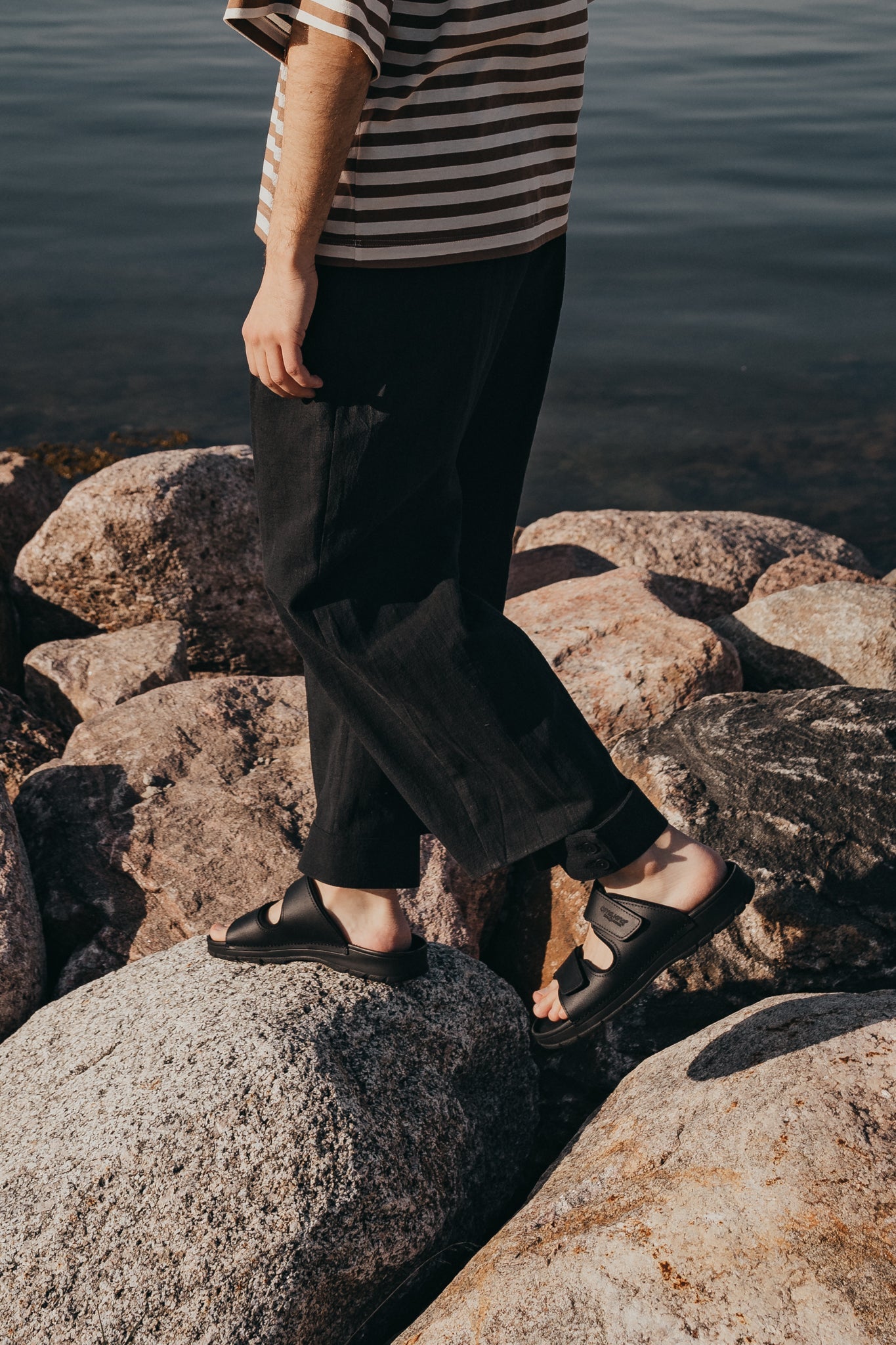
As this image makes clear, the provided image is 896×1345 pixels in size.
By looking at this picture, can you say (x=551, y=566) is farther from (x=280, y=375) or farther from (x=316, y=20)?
(x=316, y=20)

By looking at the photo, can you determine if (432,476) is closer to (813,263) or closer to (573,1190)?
(573,1190)

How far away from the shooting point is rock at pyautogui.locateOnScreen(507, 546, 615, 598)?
15.7ft

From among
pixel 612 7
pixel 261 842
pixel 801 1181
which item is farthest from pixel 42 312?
pixel 612 7

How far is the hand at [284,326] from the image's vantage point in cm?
169

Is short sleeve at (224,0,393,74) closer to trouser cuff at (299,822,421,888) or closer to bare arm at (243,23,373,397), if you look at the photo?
bare arm at (243,23,373,397)

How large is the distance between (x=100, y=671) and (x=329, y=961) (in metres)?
2.02

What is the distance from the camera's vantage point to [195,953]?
2.46 m

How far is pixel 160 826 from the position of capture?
2957mm

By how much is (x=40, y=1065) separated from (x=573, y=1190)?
1061mm

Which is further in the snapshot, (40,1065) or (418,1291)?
(40,1065)

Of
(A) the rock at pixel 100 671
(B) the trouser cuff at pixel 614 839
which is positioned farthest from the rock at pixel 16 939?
(B) the trouser cuff at pixel 614 839

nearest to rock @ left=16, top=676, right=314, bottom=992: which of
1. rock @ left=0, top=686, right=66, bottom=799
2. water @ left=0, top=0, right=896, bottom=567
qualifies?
rock @ left=0, top=686, right=66, bottom=799

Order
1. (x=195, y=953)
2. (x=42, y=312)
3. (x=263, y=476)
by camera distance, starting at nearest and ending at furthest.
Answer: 1. (x=263, y=476)
2. (x=195, y=953)
3. (x=42, y=312)

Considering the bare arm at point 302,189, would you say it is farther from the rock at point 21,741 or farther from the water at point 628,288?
the water at point 628,288
